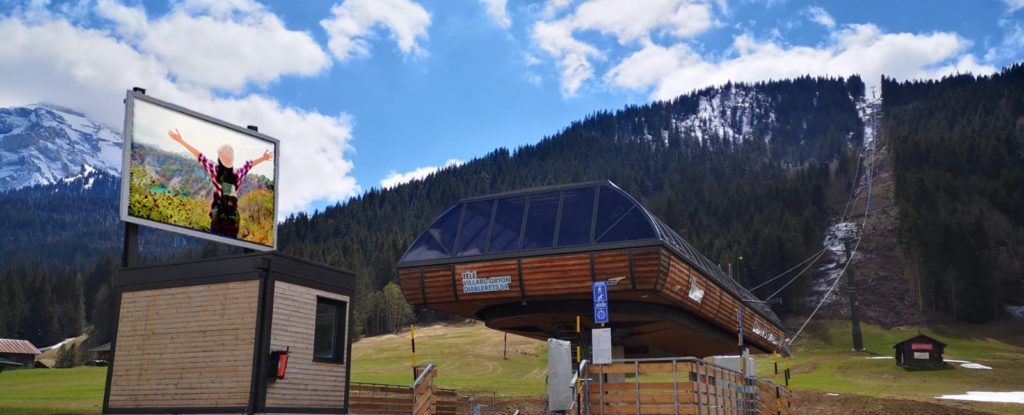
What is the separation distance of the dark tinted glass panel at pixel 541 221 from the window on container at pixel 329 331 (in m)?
6.29

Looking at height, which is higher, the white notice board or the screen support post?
the screen support post

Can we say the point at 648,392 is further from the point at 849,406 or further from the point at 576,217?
the point at 849,406

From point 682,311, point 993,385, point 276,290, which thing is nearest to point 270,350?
point 276,290

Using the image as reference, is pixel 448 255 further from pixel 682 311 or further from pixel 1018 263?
pixel 1018 263

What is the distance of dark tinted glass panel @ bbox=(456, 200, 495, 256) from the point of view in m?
27.2

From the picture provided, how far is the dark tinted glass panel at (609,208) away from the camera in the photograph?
25.4 m

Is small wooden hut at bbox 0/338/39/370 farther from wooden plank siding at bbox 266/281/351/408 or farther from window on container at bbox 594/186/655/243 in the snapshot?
window on container at bbox 594/186/655/243

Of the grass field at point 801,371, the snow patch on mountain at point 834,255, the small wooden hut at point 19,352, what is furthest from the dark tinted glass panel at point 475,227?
the snow patch on mountain at point 834,255

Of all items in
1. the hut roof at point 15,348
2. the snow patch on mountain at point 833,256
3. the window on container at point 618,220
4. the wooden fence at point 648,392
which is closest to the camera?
the wooden fence at point 648,392

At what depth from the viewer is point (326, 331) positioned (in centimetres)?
2317

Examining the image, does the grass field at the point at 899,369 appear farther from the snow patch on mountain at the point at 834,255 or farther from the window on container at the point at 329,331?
the window on container at the point at 329,331

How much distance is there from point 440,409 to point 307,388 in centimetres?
1079

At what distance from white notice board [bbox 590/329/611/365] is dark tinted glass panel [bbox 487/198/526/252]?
751 centimetres

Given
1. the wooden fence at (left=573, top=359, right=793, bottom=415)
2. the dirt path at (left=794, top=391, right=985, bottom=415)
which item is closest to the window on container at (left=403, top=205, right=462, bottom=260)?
the wooden fence at (left=573, top=359, right=793, bottom=415)
